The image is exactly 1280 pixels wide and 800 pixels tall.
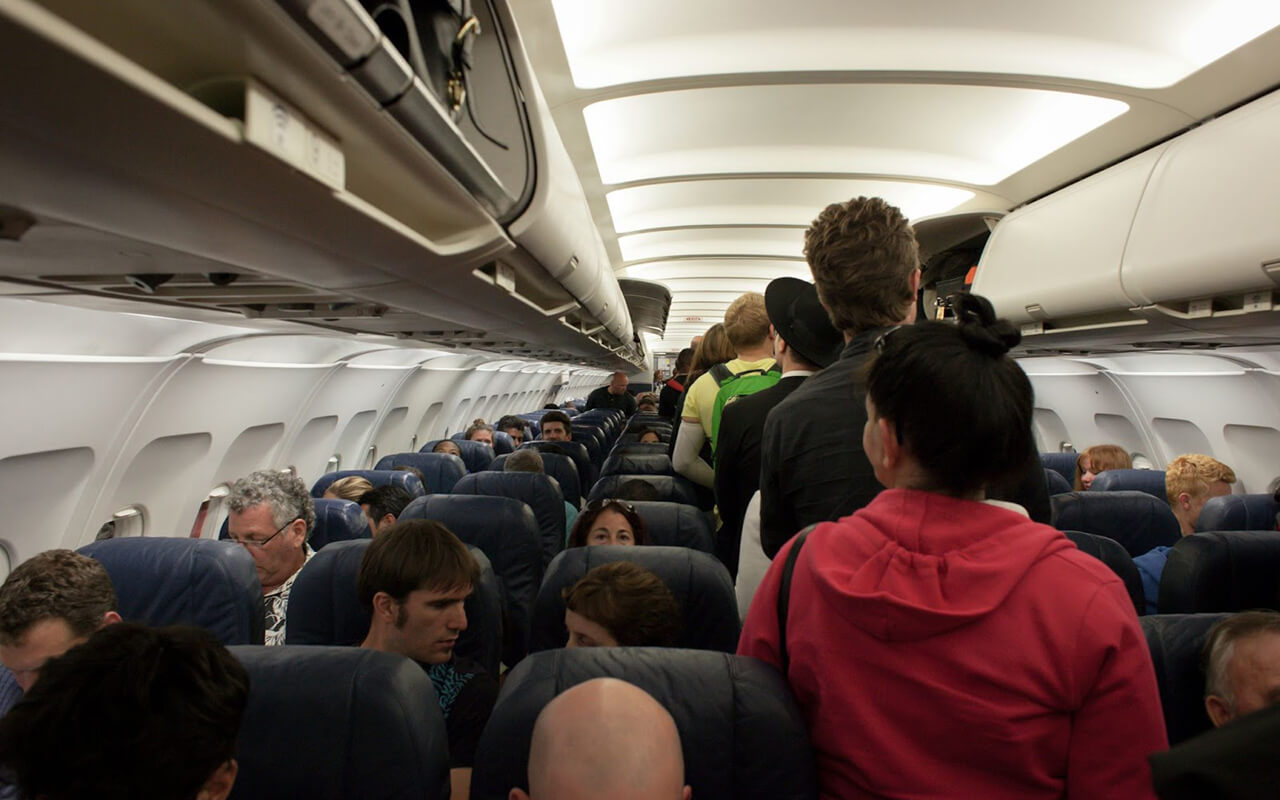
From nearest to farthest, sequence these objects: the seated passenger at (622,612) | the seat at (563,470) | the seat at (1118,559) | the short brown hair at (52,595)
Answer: the short brown hair at (52,595), the seated passenger at (622,612), the seat at (1118,559), the seat at (563,470)

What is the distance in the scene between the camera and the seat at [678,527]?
3580 mm

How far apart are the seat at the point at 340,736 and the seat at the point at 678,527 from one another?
2.12 meters

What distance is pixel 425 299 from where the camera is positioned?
2758mm

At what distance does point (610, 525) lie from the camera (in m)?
3.28

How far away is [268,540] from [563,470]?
345 centimetres

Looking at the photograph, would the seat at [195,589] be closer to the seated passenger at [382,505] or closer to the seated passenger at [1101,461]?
the seated passenger at [382,505]

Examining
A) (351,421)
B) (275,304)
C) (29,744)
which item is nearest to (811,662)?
(29,744)

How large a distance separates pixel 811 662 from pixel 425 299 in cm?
218

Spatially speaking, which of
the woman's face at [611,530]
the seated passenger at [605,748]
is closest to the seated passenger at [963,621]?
the seated passenger at [605,748]

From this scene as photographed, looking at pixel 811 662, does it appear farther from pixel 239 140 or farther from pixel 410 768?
pixel 239 140

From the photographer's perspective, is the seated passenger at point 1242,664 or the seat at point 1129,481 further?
the seat at point 1129,481

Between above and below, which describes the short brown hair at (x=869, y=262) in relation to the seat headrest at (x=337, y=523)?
above

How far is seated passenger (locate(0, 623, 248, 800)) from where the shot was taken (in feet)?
3.31

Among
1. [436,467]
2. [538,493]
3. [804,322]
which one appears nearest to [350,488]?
[538,493]
